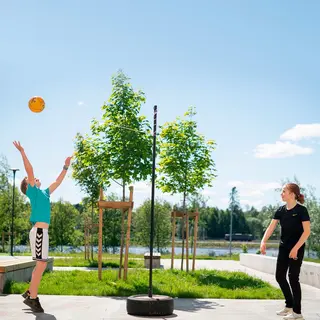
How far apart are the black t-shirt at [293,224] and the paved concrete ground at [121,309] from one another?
1.18m

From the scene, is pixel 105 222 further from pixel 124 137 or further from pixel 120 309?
pixel 120 309

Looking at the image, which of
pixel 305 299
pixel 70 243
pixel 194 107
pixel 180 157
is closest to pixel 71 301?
pixel 305 299

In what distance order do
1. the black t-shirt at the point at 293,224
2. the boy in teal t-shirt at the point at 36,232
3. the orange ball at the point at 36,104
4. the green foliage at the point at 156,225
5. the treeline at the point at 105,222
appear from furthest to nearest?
the green foliage at the point at 156,225 → the treeline at the point at 105,222 → the orange ball at the point at 36,104 → the boy in teal t-shirt at the point at 36,232 → the black t-shirt at the point at 293,224

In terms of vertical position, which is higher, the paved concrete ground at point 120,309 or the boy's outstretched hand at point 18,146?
the boy's outstretched hand at point 18,146

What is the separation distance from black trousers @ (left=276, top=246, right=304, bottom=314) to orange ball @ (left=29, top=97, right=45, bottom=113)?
15.0 ft

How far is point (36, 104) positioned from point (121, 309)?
12.0 feet

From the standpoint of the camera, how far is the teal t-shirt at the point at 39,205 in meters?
7.83

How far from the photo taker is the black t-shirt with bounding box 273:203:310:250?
24.4ft

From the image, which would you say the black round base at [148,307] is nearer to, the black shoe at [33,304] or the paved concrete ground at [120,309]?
the paved concrete ground at [120,309]

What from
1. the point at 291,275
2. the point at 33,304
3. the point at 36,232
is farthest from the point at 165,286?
the point at 291,275

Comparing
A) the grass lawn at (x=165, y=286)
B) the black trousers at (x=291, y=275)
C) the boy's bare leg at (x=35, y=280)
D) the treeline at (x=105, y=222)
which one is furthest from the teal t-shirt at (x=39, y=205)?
the treeline at (x=105, y=222)

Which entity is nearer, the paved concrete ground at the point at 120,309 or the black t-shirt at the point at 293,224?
the black t-shirt at the point at 293,224

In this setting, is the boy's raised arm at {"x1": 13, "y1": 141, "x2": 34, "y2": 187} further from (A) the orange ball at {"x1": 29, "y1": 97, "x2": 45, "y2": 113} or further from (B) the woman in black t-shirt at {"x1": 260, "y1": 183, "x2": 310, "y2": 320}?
(B) the woman in black t-shirt at {"x1": 260, "y1": 183, "x2": 310, "y2": 320}

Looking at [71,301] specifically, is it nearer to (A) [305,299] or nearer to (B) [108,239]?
(A) [305,299]
